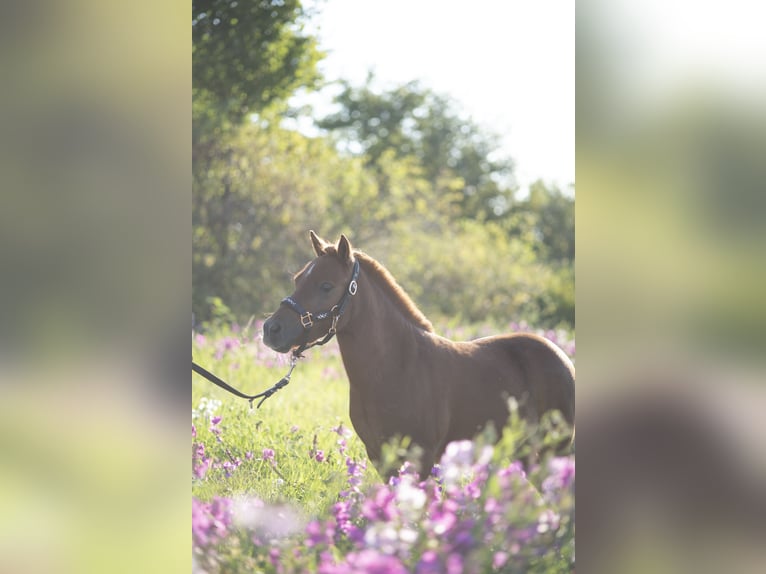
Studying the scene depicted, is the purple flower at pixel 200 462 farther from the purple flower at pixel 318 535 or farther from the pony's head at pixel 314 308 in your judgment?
the purple flower at pixel 318 535

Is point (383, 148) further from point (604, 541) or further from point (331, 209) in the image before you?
point (604, 541)

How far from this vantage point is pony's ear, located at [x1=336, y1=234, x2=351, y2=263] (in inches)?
128

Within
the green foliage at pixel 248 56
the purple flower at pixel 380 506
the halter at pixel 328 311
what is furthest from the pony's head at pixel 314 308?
the green foliage at pixel 248 56

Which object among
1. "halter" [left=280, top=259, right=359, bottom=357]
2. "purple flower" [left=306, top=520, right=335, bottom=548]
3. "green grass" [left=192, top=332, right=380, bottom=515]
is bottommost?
"green grass" [left=192, top=332, right=380, bottom=515]

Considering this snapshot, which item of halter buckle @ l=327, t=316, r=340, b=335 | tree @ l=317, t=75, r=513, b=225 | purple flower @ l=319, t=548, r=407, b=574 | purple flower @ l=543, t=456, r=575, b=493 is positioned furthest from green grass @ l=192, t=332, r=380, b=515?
tree @ l=317, t=75, r=513, b=225

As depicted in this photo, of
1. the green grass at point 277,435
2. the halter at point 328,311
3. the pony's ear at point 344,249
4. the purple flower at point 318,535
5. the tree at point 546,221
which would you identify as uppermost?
the pony's ear at point 344,249

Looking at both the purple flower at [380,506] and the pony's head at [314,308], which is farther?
the pony's head at [314,308]

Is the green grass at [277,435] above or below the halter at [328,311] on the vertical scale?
below

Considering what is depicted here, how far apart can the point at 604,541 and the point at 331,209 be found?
1122cm

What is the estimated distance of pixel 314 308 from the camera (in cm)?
326

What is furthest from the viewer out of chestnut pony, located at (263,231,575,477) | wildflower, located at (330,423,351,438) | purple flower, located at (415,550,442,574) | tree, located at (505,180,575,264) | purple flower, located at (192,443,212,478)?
tree, located at (505,180,575,264)

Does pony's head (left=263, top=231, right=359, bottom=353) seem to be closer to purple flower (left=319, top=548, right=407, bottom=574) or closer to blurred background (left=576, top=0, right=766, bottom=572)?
purple flower (left=319, top=548, right=407, bottom=574)

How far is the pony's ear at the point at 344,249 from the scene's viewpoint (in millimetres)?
3259

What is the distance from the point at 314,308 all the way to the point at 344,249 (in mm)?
305
